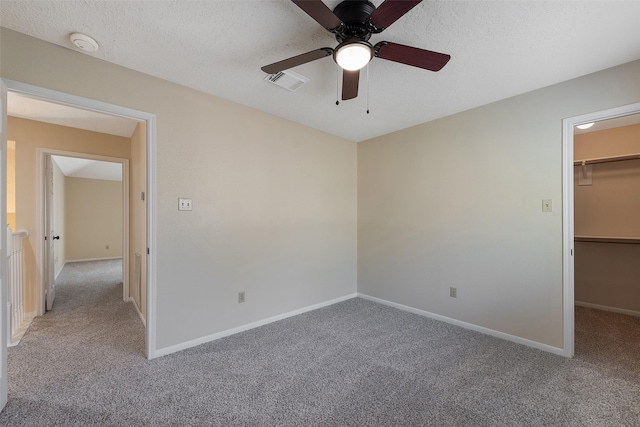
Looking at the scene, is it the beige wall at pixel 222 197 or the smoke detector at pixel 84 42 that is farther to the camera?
the beige wall at pixel 222 197

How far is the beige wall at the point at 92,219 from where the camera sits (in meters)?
6.93

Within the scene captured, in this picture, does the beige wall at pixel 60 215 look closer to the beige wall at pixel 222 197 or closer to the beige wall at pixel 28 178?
the beige wall at pixel 28 178

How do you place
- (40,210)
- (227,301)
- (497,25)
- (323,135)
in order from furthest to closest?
(323,135) < (40,210) < (227,301) < (497,25)

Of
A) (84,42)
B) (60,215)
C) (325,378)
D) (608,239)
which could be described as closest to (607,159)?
(608,239)

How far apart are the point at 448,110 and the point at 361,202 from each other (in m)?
1.64

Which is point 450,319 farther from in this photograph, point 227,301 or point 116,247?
point 116,247

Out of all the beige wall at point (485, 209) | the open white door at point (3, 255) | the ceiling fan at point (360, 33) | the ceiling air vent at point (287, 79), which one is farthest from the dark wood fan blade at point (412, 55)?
the open white door at point (3, 255)

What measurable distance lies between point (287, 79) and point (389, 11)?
1.14m

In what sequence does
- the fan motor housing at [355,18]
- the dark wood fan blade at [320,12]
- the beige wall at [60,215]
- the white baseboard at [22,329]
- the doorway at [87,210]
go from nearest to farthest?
Answer: the dark wood fan blade at [320,12]
the fan motor housing at [355,18]
the white baseboard at [22,329]
the beige wall at [60,215]
the doorway at [87,210]

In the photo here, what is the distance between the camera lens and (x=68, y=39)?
5.84 feet

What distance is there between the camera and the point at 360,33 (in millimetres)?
1523

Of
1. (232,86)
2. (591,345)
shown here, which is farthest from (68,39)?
(591,345)

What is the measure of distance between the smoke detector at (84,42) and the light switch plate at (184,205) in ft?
3.95

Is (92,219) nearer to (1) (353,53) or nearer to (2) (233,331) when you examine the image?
(2) (233,331)
